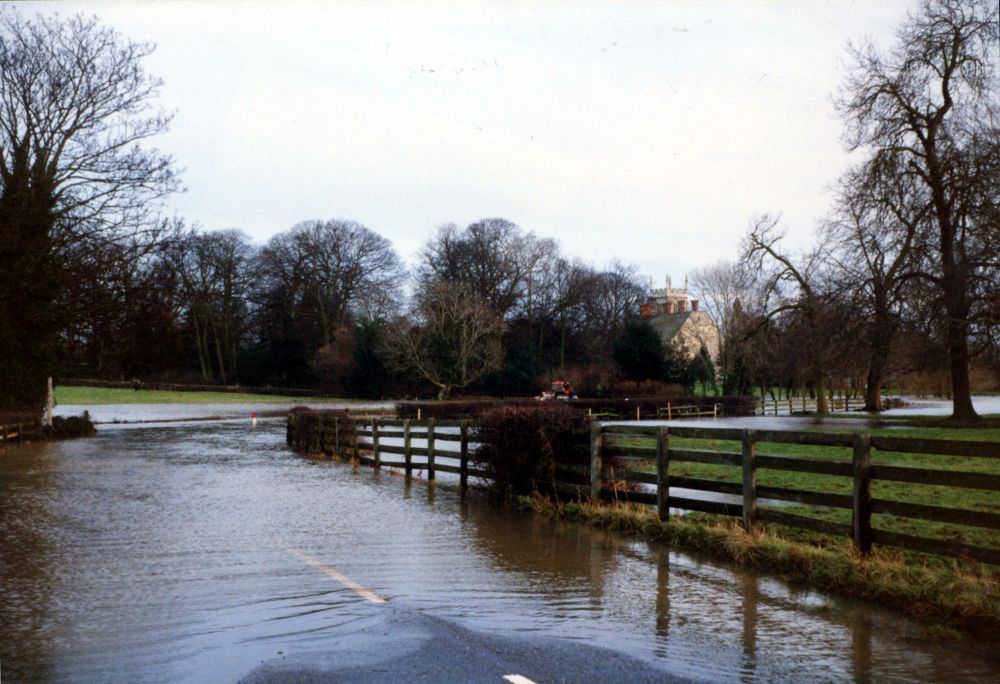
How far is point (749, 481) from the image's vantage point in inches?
385

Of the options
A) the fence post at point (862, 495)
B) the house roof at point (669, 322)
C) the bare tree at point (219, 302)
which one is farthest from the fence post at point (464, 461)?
the house roof at point (669, 322)

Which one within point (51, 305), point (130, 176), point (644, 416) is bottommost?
point (644, 416)

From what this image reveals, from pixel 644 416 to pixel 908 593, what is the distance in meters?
Answer: 48.5

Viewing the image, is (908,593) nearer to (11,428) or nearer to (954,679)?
(954,679)

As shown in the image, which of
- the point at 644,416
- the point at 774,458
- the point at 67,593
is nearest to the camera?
the point at 67,593

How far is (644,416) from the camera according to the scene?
55.2 metres

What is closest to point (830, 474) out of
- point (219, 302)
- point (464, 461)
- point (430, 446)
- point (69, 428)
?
point (464, 461)

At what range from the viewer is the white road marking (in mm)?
7625

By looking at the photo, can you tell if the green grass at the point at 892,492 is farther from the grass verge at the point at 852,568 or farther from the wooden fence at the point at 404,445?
the wooden fence at the point at 404,445

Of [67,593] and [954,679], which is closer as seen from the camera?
[954,679]

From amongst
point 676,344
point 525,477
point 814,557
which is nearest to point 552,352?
point 676,344

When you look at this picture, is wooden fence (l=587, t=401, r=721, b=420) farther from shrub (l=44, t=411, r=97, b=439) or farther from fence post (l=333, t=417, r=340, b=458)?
fence post (l=333, t=417, r=340, b=458)

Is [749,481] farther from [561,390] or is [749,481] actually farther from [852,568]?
[561,390]

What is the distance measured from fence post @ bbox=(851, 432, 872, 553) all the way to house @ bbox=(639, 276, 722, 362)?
63.7 metres
